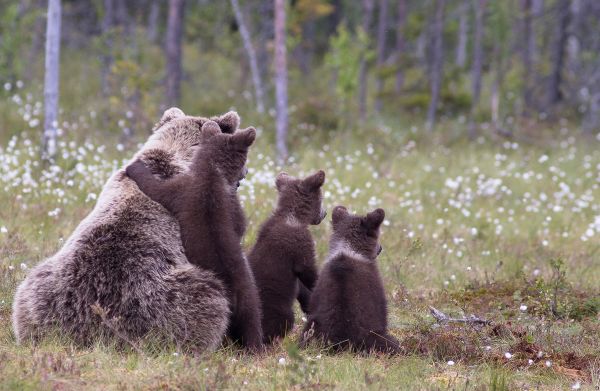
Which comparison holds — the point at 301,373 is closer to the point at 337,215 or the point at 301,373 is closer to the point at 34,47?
Answer: the point at 337,215

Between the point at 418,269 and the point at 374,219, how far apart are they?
361 cm

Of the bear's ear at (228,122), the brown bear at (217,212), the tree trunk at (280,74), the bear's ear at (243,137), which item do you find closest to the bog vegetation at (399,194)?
the brown bear at (217,212)

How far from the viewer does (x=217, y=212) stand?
20.3 feet

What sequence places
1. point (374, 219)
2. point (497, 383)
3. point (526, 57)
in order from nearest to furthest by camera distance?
point (497, 383)
point (374, 219)
point (526, 57)

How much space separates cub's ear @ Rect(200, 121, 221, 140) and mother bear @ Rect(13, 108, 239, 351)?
0.69 m

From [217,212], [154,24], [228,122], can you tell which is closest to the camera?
[217,212]

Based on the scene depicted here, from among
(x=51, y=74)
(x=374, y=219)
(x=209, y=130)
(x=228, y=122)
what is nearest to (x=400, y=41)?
(x=51, y=74)

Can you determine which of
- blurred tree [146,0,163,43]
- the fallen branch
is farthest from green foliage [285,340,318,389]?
blurred tree [146,0,163,43]

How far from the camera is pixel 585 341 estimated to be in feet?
25.8

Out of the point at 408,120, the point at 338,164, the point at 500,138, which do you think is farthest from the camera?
the point at 408,120

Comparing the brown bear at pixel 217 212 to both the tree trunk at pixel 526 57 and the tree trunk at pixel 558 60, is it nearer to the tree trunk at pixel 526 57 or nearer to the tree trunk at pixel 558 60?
the tree trunk at pixel 526 57

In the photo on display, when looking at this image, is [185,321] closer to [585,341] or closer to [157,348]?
[157,348]

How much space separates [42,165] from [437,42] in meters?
16.3

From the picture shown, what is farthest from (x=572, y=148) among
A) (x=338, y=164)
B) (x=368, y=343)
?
(x=368, y=343)
